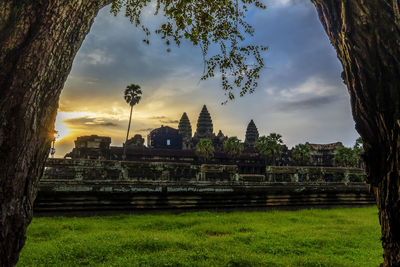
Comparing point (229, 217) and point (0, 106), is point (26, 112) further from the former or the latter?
point (229, 217)

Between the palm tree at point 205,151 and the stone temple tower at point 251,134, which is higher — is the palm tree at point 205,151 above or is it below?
below

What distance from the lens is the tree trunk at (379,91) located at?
2.03 metres

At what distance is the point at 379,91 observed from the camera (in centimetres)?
211

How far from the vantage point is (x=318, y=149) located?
50125 mm

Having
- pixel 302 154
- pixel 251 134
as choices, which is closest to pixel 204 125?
pixel 251 134

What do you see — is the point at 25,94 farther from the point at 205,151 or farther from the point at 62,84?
the point at 205,151

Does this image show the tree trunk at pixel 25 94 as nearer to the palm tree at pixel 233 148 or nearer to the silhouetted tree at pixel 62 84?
the silhouetted tree at pixel 62 84

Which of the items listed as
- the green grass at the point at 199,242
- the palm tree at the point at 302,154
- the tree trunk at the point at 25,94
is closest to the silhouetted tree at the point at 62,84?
the tree trunk at the point at 25,94

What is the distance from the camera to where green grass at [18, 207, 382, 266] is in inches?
139

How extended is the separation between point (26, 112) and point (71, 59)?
654 millimetres

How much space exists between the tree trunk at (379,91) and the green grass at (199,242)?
6.10ft

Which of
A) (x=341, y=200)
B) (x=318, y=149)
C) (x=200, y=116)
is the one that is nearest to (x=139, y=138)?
(x=200, y=116)

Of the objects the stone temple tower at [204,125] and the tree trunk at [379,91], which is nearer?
the tree trunk at [379,91]

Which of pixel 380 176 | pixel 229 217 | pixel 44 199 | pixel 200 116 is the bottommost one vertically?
pixel 229 217
